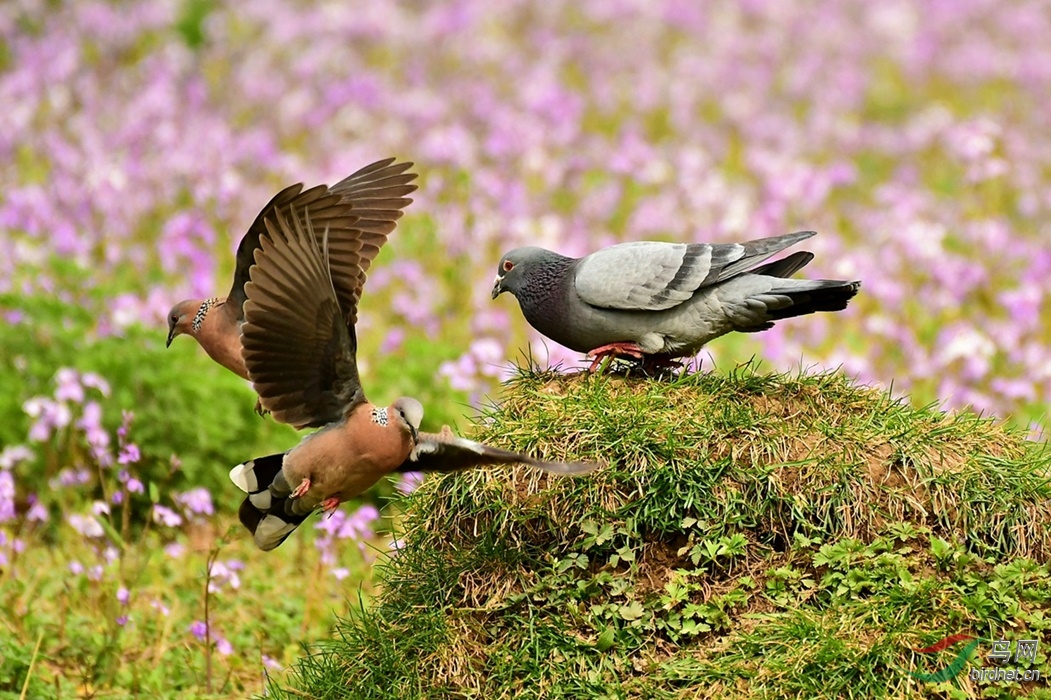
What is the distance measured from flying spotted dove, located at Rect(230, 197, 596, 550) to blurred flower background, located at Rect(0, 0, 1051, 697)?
71 cm

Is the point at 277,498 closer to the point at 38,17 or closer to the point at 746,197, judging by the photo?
the point at 746,197

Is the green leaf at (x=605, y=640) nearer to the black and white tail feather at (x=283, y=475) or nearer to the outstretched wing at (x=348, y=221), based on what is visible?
the black and white tail feather at (x=283, y=475)

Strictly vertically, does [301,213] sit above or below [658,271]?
above

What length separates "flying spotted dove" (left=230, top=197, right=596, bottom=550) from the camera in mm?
3178

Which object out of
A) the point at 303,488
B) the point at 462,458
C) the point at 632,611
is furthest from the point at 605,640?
the point at 303,488

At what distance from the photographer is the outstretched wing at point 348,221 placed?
3.38 metres

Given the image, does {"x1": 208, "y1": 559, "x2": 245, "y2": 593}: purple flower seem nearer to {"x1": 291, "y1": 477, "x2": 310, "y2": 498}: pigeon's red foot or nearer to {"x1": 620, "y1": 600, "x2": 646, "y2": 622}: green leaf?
{"x1": 291, "y1": 477, "x2": 310, "y2": 498}: pigeon's red foot

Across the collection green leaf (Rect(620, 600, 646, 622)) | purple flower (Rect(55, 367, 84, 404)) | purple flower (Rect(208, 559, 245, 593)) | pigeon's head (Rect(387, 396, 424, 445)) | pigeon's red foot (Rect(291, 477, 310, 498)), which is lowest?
green leaf (Rect(620, 600, 646, 622))

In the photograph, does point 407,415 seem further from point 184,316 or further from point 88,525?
point 88,525

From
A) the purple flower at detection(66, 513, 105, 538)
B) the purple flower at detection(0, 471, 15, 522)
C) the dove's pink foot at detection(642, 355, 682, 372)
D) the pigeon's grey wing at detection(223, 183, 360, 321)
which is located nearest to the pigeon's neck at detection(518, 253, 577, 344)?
the dove's pink foot at detection(642, 355, 682, 372)

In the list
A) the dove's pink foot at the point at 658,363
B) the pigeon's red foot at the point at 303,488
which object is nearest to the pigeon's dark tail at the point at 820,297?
the dove's pink foot at the point at 658,363

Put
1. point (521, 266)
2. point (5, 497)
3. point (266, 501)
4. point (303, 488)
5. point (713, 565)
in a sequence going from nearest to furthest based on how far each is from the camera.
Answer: point (713, 565), point (303, 488), point (266, 501), point (521, 266), point (5, 497)

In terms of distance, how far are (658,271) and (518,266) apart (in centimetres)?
48

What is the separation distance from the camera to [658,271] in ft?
12.6
